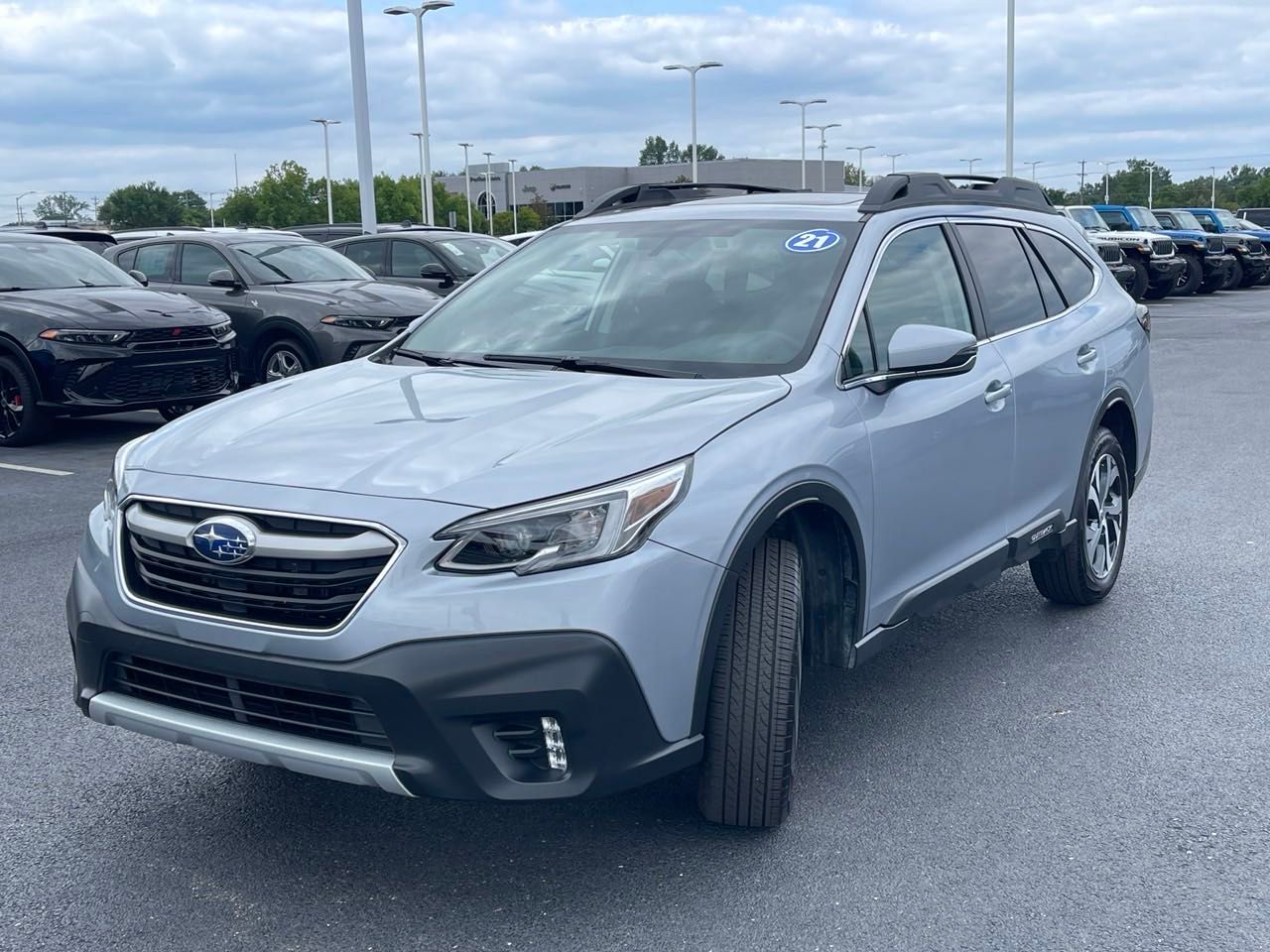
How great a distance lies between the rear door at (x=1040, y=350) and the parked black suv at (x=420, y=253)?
9.99 m

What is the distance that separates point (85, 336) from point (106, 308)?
0.42 metres

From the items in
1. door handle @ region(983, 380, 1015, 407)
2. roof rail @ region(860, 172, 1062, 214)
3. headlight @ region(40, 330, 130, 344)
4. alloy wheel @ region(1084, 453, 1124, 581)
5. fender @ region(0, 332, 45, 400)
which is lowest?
alloy wheel @ region(1084, 453, 1124, 581)

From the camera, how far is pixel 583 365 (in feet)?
13.7

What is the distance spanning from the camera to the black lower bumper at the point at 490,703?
9.90ft

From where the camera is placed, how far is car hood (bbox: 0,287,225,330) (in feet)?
35.3

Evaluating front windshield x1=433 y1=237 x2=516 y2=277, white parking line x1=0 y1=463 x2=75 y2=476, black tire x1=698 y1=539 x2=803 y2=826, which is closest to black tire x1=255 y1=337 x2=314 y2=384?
front windshield x1=433 y1=237 x2=516 y2=277

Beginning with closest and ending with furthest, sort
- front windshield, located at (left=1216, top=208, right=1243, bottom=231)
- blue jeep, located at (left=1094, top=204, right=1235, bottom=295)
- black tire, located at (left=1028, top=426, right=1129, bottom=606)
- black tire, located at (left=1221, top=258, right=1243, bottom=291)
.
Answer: black tire, located at (left=1028, top=426, right=1129, bottom=606)
blue jeep, located at (left=1094, top=204, right=1235, bottom=295)
black tire, located at (left=1221, top=258, right=1243, bottom=291)
front windshield, located at (left=1216, top=208, right=1243, bottom=231)

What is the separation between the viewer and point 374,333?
490 inches

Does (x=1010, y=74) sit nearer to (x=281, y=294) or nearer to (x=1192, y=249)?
(x=1192, y=249)

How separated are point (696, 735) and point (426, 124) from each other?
108 ft

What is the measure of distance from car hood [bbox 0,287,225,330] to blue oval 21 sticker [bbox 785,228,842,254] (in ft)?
24.9

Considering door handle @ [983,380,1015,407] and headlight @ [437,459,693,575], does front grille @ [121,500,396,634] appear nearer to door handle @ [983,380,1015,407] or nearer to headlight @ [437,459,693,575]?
headlight @ [437,459,693,575]

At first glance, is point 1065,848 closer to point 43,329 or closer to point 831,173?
point 43,329

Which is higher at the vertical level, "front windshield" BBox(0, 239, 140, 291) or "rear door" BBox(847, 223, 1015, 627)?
"front windshield" BBox(0, 239, 140, 291)
